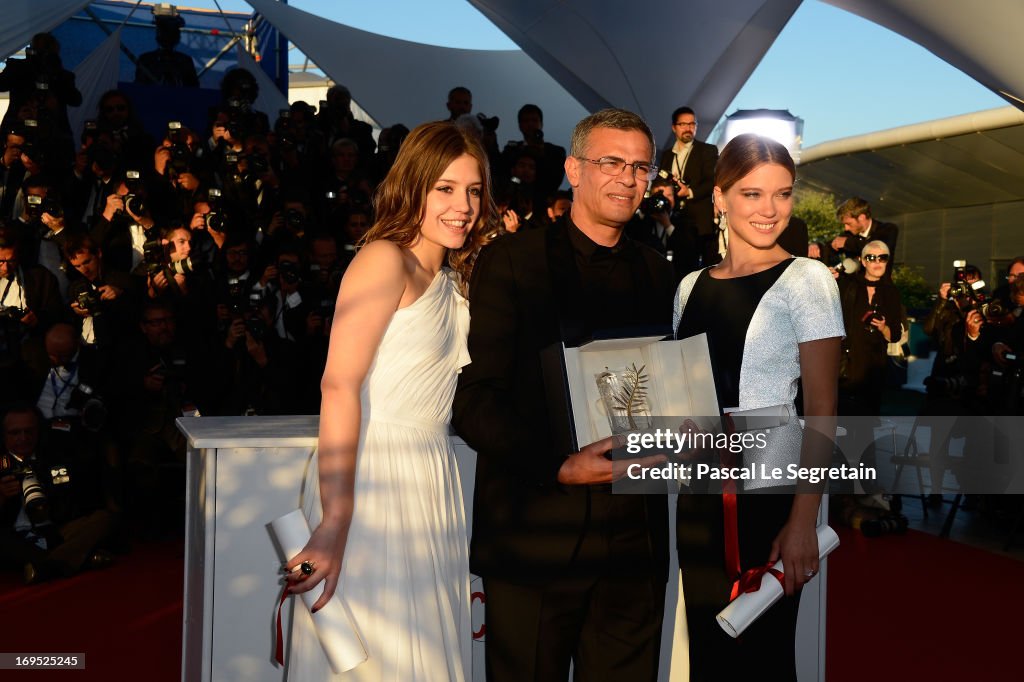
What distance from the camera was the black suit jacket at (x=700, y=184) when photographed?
8.48 m

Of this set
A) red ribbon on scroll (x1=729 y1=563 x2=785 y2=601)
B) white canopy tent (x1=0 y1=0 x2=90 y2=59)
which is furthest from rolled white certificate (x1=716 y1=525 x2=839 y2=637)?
white canopy tent (x1=0 y1=0 x2=90 y2=59)

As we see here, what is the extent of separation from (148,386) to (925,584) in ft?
14.5

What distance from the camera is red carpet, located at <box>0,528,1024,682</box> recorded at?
3934mm

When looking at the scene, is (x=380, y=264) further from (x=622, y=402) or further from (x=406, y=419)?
(x=622, y=402)

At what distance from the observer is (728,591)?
→ 202 cm

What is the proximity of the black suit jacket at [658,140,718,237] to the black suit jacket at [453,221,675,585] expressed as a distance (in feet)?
21.8

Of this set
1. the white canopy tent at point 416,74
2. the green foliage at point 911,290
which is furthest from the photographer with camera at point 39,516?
the green foliage at point 911,290

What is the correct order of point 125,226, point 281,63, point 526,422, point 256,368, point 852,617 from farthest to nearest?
1. point 281,63
2. point 125,226
3. point 256,368
4. point 852,617
5. point 526,422

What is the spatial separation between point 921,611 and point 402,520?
363cm

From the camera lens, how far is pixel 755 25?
1268cm

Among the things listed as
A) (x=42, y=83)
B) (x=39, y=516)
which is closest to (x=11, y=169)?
(x=42, y=83)

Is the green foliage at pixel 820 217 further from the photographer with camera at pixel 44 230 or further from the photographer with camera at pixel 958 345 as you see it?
the photographer with camera at pixel 44 230

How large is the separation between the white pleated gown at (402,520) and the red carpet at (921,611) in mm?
2399

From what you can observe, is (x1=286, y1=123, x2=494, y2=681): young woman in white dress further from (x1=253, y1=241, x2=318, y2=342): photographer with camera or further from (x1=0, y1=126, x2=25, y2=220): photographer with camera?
(x1=0, y1=126, x2=25, y2=220): photographer with camera
